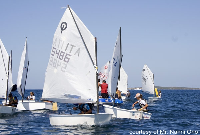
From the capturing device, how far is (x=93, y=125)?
18578 millimetres

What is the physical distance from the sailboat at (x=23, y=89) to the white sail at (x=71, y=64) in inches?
418

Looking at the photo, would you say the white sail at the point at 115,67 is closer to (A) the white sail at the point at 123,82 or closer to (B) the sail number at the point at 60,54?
(B) the sail number at the point at 60,54

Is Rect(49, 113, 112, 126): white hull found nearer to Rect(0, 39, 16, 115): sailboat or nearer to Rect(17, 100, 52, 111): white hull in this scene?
Rect(0, 39, 16, 115): sailboat

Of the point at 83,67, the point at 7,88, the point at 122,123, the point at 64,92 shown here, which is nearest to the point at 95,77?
the point at 83,67

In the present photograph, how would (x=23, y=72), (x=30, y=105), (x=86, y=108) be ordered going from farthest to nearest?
(x=23, y=72)
(x=30, y=105)
(x=86, y=108)

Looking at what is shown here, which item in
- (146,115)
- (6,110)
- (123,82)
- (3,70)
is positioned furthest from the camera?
Answer: (123,82)

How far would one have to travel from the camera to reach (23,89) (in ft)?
109

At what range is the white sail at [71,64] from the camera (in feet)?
64.6

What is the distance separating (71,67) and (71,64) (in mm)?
197

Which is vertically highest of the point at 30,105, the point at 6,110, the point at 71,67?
Result: the point at 71,67

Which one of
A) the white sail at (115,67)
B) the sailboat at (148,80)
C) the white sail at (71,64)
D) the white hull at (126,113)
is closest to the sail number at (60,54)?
the white sail at (71,64)

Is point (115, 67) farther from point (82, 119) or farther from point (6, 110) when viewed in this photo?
point (82, 119)

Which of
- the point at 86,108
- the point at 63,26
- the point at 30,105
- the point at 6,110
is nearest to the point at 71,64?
the point at 63,26

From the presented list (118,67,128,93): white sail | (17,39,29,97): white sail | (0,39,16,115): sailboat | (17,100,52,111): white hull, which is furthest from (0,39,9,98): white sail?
(118,67,128,93): white sail
